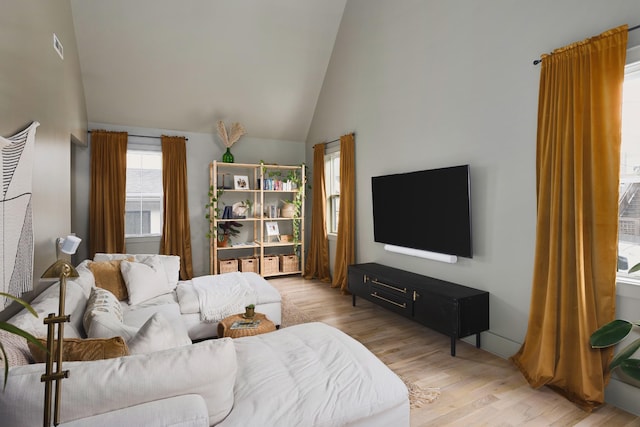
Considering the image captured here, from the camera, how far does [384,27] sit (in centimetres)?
416

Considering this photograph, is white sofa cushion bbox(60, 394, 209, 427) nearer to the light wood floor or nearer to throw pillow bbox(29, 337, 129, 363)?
throw pillow bbox(29, 337, 129, 363)

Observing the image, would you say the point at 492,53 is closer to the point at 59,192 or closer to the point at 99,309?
the point at 99,309

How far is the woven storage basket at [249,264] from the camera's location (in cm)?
563

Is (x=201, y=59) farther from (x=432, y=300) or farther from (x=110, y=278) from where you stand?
(x=432, y=300)

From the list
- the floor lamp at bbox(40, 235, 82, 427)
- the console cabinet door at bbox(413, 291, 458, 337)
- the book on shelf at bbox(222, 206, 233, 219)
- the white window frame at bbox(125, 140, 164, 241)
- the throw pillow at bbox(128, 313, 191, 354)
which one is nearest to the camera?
the floor lamp at bbox(40, 235, 82, 427)

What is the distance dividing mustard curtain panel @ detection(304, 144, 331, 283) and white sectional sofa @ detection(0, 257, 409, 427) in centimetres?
340

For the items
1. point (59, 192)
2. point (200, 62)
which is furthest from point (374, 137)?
point (59, 192)

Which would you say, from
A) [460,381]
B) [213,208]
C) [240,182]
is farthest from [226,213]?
[460,381]

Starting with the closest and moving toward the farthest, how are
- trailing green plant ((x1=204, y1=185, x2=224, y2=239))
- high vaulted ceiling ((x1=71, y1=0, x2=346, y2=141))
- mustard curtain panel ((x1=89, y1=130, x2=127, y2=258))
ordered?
high vaulted ceiling ((x1=71, y1=0, x2=346, y2=141))
mustard curtain panel ((x1=89, y1=130, x2=127, y2=258))
trailing green plant ((x1=204, y1=185, x2=224, y2=239))

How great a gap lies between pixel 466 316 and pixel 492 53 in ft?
7.37

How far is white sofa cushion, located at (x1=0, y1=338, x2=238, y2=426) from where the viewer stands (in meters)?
1.08

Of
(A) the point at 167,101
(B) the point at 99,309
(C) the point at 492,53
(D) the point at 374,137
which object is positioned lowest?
(B) the point at 99,309

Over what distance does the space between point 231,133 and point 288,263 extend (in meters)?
2.41

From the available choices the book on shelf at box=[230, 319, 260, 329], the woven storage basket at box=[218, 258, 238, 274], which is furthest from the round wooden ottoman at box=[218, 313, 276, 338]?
the woven storage basket at box=[218, 258, 238, 274]
